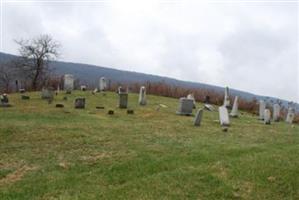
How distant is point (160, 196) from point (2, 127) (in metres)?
8.68

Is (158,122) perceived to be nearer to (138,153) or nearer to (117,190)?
(138,153)

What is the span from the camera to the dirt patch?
35.1ft

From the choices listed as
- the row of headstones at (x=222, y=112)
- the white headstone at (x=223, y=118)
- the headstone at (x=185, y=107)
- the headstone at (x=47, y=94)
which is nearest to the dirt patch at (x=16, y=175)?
the row of headstones at (x=222, y=112)

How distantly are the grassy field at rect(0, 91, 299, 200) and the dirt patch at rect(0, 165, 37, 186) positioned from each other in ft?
0.07

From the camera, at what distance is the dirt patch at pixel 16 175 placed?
1070cm

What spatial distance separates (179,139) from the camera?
15.4 m

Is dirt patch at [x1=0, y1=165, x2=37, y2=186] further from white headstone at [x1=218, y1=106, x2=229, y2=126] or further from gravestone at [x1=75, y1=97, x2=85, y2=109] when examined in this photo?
gravestone at [x1=75, y1=97, x2=85, y2=109]

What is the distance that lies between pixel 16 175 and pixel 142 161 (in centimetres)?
301

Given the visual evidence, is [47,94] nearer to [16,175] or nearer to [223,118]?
[223,118]

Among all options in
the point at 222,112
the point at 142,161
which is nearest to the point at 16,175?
the point at 142,161

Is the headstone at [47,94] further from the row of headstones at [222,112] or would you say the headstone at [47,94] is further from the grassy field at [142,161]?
the grassy field at [142,161]

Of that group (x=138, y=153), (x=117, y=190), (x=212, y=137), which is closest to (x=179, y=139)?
(x=212, y=137)

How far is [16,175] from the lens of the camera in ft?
36.5

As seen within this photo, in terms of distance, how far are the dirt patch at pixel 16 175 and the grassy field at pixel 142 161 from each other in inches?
0.9
